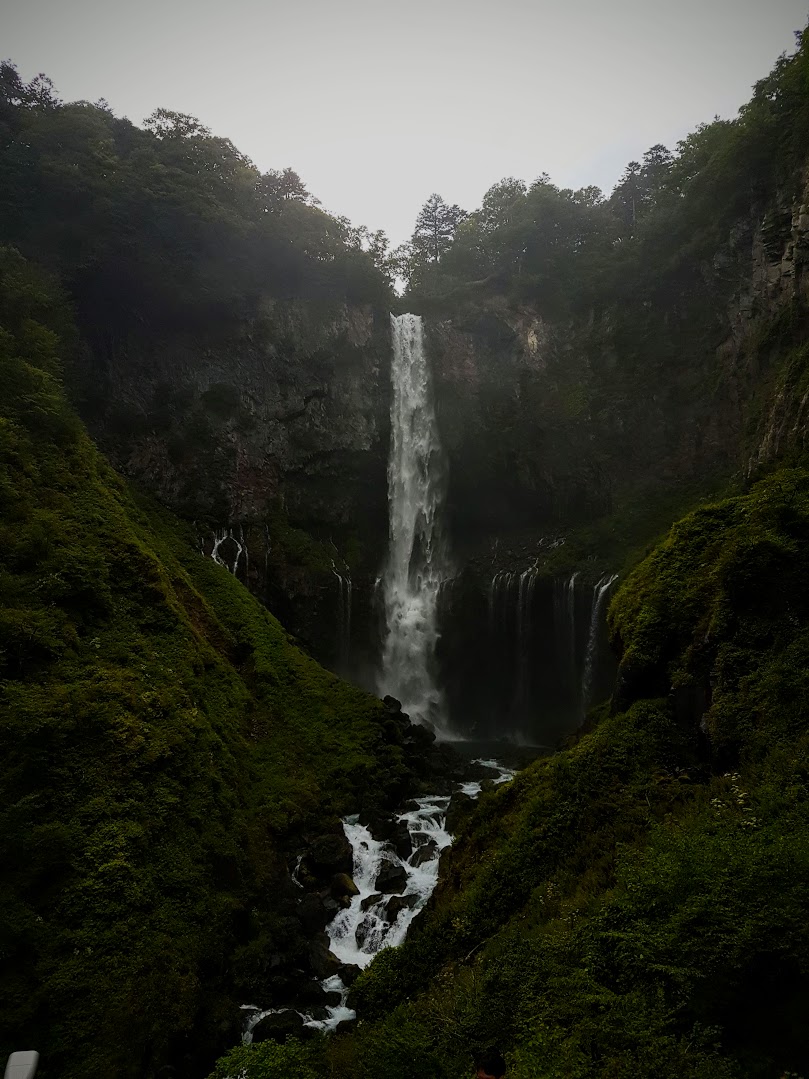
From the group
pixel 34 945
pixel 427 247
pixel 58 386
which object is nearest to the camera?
pixel 34 945

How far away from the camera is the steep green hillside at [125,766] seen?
7.58m

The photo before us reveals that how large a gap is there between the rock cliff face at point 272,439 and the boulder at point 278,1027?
58.5ft

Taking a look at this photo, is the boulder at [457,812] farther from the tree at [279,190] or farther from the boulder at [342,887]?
the tree at [279,190]

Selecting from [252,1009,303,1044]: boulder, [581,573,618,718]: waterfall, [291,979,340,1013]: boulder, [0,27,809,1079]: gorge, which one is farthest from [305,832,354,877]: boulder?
[581,573,618,718]: waterfall

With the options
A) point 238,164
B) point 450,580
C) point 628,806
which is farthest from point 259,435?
point 628,806

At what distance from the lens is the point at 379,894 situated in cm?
1140

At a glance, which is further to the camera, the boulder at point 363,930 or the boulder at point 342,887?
the boulder at point 342,887

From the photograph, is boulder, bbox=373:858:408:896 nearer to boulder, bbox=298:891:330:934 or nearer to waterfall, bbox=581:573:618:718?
boulder, bbox=298:891:330:934

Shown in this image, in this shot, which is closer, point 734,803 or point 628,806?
point 734,803

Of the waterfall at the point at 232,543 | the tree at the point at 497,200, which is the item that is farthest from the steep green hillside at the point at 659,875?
the tree at the point at 497,200

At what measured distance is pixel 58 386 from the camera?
53.4ft

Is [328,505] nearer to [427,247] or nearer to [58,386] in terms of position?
[58,386]

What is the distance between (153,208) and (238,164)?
658 cm

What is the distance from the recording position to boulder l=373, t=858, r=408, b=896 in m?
11.5
